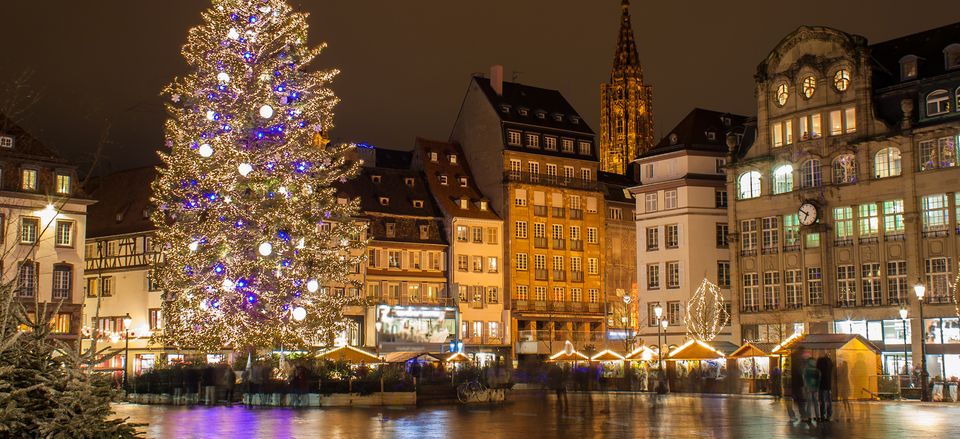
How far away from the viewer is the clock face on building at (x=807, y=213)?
63.0 metres

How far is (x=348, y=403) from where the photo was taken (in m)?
40.9

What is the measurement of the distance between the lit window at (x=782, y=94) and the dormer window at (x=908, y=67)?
245 inches

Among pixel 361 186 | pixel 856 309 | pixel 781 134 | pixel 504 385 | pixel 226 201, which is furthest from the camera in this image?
pixel 361 186

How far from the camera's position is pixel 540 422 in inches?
1150

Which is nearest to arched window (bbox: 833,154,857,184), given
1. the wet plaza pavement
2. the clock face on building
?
the clock face on building

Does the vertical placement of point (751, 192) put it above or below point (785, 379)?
above

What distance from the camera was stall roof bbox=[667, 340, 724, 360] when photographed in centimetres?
5244

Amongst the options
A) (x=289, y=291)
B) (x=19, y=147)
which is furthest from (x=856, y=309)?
(x=19, y=147)

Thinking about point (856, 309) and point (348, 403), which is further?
point (856, 309)

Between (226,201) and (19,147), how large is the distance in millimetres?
30701

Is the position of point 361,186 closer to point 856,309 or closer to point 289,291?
point 856,309

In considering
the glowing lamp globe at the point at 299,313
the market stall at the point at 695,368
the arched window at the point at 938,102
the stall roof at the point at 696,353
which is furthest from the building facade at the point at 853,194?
the glowing lamp globe at the point at 299,313

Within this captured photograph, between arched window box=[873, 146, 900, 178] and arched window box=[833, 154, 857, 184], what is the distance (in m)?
1.21

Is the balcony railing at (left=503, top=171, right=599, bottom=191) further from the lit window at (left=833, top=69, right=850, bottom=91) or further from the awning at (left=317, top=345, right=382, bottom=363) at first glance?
the awning at (left=317, top=345, right=382, bottom=363)
